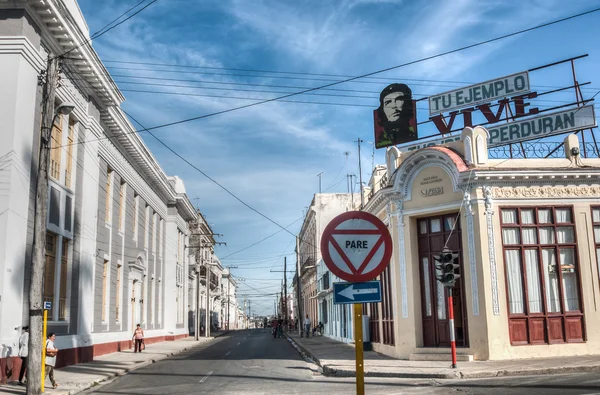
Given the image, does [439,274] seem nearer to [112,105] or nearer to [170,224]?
[112,105]

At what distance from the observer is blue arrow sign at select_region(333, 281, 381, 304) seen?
5586 mm

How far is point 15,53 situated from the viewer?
16.5 meters

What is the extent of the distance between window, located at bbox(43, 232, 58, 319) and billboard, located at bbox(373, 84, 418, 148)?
1313 centimetres

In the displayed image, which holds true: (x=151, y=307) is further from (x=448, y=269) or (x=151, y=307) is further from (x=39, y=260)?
(x=448, y=269)

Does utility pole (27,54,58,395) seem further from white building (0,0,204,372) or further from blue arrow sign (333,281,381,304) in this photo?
blue arrow sign (333,281,381,304)

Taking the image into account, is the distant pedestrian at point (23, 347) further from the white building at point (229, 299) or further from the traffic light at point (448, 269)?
the white building at point (229, 299)

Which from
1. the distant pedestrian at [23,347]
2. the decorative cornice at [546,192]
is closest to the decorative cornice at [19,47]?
the distant pedestrian at [23,347]

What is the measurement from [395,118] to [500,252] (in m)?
8.33

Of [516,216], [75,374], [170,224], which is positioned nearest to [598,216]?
[516,216]

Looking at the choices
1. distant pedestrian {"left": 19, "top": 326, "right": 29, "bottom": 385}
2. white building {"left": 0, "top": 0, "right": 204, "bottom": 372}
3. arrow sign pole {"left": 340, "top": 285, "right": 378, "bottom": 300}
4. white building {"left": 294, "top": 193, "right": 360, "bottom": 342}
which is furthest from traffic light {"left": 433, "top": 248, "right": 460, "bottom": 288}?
white building {"left": 294, "top": 193, "right": 360, "bottom": 342}

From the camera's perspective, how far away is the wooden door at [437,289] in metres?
19.4

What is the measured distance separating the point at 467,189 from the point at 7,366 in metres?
14.0

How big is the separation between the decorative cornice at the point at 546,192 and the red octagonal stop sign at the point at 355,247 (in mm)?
14183

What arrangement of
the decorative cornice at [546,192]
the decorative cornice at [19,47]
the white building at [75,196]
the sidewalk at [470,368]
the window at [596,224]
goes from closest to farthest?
the sidewalk at [470,368]
the white building at [75,196]
the decorative cornice at [19,47]
the decorative cornice at [546,192]
the window at [596,224]
